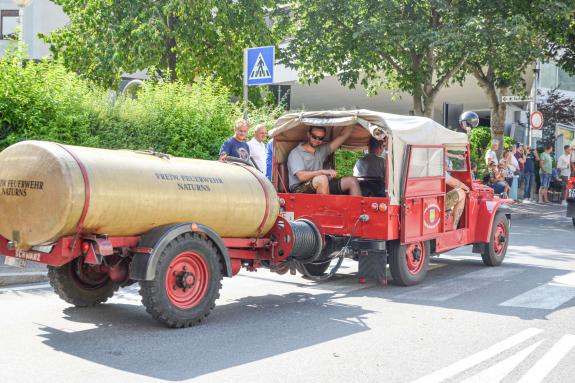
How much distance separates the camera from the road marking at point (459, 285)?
8.77 m

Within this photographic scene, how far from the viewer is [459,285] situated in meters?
9.60

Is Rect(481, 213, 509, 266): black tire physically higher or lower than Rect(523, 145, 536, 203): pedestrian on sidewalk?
lower

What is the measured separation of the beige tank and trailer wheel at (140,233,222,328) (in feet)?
0.96

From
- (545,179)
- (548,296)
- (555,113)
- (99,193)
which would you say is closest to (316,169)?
(548,296)

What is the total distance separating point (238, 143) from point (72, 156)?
4769mm

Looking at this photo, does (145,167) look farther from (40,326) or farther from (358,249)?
(358,249)

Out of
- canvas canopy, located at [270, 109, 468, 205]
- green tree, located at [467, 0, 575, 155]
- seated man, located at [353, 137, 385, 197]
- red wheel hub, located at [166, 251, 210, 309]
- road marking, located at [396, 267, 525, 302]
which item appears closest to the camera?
red wheel hub, located at [166, 251, 210, 309]

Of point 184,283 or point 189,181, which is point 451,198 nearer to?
point 189,181

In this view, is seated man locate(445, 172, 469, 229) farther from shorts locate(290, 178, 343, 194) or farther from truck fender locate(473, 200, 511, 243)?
shorts locate(290, 178, 343, 194)

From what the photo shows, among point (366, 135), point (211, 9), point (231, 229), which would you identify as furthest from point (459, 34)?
point (231, 229)

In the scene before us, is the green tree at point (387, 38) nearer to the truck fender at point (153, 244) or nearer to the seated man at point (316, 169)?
the seated man at point (316, 169)

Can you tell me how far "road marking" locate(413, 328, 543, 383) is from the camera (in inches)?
213

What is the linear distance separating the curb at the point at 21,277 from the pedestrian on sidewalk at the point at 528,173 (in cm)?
1903

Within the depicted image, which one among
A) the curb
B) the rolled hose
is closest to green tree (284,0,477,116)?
the rolled hose
